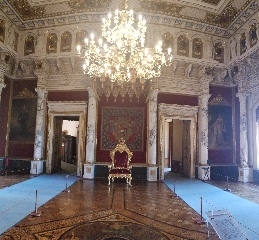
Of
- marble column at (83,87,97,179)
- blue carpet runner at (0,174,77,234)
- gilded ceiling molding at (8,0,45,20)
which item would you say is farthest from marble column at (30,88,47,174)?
gilded ceiling molding at (8,0,45,20)

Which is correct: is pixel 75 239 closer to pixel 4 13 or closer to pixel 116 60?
pixel 116 60

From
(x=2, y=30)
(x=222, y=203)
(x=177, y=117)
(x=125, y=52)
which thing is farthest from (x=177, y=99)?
(x=2, y=30)

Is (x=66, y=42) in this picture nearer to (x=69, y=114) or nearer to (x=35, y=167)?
(x=69, y=114)

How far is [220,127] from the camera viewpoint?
34.2 feet

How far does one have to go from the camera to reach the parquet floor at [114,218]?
3.87m

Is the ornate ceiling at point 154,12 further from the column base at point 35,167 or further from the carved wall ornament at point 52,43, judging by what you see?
the column base at point 35,167

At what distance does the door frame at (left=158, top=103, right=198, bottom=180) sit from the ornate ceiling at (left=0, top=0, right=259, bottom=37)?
11.0 ft

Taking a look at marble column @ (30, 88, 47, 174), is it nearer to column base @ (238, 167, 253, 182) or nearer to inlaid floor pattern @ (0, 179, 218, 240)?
inlaid floor pattern @ (0, 179, 218, 240)

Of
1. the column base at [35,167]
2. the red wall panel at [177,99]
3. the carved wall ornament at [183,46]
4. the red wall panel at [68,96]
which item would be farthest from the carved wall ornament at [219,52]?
the column base at [35,167]

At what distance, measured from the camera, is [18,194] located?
252 inches

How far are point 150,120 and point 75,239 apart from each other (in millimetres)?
6387

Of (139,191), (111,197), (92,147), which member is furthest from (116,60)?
(92,147)

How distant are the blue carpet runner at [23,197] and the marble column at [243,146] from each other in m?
6.75

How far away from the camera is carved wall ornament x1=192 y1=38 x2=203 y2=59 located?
9.97m
